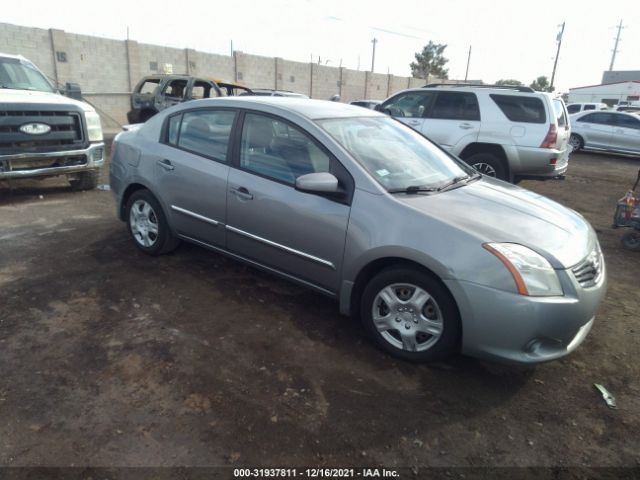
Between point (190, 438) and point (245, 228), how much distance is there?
181 cm

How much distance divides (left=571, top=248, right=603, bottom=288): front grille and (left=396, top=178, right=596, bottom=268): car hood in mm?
44

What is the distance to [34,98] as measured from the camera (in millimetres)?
6578

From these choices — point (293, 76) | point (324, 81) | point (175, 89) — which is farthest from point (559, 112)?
point (324, 81)

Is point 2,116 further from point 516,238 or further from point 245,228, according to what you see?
point 516,238

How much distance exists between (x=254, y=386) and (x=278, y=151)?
183 centimetres

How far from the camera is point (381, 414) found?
2.65 meters

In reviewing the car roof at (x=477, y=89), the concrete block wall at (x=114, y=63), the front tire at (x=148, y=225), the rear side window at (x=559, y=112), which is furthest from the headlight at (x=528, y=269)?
the concrete block wall at (x=114, y=63)

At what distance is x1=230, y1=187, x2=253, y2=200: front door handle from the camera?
3.71 m

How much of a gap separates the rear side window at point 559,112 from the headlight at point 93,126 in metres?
7.57

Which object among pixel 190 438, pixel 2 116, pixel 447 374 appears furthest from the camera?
pixel 2 116

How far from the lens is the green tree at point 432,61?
58531 mm

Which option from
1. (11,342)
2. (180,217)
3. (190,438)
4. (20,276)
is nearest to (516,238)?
(190,438)

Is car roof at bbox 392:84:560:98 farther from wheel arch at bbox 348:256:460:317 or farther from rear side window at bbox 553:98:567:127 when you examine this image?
wheel arch at bbox 348:256:460:317

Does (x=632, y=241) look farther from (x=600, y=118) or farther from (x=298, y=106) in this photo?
(x=600, y=118)
